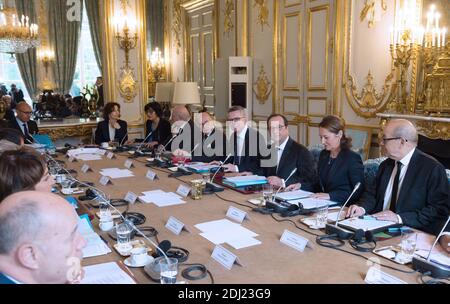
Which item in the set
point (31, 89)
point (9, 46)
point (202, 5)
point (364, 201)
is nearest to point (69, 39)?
point (31, 89)

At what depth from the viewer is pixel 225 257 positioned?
1576 mm

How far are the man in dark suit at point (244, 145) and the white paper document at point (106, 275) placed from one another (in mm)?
1878

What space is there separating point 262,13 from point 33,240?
6.21 meters

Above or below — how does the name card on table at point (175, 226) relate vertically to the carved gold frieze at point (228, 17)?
below

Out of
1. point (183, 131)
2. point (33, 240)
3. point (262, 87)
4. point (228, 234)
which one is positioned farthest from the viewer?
point (262, 87)

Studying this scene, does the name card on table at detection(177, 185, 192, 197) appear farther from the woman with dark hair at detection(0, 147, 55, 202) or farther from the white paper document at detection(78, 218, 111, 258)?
the woman with dark hair at detection(0, 147, 55, 202)

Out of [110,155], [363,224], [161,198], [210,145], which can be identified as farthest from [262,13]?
[363,224]

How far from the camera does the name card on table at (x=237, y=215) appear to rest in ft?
6.81

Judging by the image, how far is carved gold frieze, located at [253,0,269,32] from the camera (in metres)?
6.53

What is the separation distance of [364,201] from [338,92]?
3.12 meters

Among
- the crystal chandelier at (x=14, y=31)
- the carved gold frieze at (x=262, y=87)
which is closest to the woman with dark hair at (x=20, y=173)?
the carved gold frieze at (x=262, y=87)

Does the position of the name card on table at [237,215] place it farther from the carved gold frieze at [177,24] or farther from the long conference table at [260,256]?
the carved gold frieze at [177,24]

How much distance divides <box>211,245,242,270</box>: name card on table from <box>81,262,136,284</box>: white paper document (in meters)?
0.34

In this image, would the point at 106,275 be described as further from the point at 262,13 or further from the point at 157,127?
the point at 262,13
